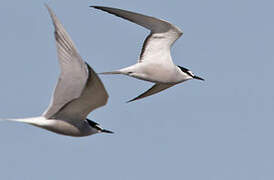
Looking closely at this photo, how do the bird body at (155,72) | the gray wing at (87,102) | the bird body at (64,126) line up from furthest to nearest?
the bird body at (155,72) → the bird body at (64,126) → the gray wing at (87,102)

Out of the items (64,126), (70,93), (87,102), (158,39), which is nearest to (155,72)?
(158,39)

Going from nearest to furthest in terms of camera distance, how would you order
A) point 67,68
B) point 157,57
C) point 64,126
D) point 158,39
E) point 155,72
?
point 67,68 → point 64,126 → point 155,72 → point 157,57 → point 158,39

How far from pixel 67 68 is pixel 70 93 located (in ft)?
1.33

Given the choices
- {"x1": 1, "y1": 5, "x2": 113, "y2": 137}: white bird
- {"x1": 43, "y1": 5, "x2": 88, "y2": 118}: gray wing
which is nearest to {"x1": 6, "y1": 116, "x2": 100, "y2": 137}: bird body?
{"x1": 1, "y1": 5, "x2": 113, "y2": 137}: white bird

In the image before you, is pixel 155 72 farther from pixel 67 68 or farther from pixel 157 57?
pixel 67 68

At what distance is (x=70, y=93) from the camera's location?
42.8 ft

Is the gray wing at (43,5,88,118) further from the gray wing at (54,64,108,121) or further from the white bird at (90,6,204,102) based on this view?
the white bird at (90,6,204,102)

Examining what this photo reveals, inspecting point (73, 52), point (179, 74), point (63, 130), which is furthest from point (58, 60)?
point (179, 74)

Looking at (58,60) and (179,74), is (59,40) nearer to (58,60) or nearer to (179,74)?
(58,60)

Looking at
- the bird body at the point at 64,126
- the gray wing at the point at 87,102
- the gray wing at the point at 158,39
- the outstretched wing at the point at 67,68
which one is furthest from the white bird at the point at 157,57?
the outstretched wing at the point at 67,68

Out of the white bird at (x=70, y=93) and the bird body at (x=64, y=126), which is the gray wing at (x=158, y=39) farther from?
the white bird at (x=70, y=93)

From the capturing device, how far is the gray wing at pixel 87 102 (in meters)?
12.6

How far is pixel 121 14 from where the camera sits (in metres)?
16.5

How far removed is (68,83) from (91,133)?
6.25 ft
